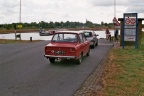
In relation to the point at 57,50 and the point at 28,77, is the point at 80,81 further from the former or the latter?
the point at 57,50

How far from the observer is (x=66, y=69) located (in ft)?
41.7

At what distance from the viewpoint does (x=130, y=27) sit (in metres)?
23.4

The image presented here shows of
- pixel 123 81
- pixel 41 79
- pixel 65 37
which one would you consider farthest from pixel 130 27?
pixel 41 79

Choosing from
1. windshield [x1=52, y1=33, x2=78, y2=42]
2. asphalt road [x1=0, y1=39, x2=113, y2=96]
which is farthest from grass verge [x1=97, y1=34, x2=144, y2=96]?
windshield [x1=52, y1=33, x2=78, y2=42]

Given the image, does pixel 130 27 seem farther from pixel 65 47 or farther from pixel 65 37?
pixel 65 47

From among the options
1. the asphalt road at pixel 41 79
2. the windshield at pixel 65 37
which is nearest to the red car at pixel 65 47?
the windshield at pixel 65 37

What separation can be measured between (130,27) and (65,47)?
35.9 feet

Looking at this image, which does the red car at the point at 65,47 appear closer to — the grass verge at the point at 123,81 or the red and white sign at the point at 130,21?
the grass verge at the point at 123,81

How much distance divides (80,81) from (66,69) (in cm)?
290

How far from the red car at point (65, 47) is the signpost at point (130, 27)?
9001 millimetres

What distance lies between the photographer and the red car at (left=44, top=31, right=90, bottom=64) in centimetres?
1382

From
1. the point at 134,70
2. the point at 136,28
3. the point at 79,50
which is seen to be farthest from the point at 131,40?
the point at 134,70

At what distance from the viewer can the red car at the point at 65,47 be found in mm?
13818

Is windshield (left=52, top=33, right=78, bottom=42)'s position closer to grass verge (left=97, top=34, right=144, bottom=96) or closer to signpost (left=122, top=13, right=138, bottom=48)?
grass verge (left=97, top=34, right=144, bottom=96)
